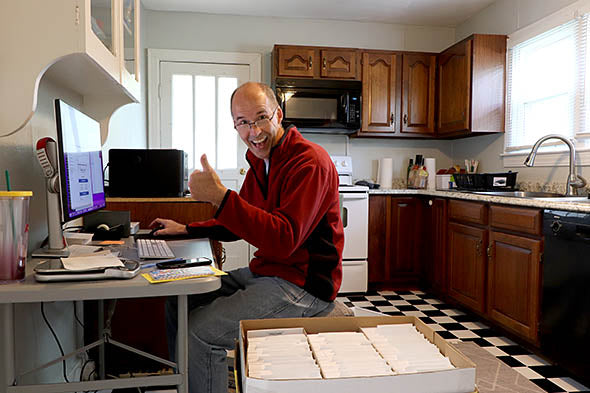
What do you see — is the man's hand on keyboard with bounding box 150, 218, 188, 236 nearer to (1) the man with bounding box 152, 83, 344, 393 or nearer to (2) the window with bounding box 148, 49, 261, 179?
(1) the man with bounding box 152, 83, 344, 393

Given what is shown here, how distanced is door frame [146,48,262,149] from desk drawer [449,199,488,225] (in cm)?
243

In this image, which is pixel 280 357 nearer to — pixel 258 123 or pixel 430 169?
pixel 258 123

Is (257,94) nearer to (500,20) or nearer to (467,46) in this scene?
(467,46)

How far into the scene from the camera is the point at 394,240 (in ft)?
13.4

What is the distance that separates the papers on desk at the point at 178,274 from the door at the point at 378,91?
3.36 m

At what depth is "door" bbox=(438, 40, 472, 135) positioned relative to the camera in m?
3.88

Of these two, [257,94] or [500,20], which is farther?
[500,20]

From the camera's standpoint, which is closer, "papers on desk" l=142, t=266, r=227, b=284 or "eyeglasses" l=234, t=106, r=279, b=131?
"papers on desk" l=142, t=266, r=227, b=284

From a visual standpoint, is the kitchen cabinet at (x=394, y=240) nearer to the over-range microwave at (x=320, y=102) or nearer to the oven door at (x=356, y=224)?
the oven door at (x=356, y=224)

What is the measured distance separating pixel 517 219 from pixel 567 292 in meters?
0.54

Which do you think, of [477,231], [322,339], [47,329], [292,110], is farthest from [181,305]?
[292,110]

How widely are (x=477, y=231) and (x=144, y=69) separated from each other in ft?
10.8

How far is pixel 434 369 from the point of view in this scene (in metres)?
0.70

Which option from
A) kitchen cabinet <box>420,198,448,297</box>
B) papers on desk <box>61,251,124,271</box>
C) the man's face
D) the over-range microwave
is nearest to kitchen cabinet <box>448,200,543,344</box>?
kitchen cabinet <box>420,198,448,297</box>
